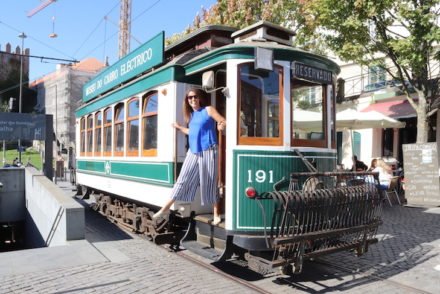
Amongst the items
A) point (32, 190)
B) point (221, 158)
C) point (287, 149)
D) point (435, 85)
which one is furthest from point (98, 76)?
point (435, 85)

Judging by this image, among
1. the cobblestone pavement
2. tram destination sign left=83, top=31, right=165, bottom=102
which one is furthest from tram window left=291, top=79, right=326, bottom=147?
tram destination sign left=83, top=31, right=165, bottom=102

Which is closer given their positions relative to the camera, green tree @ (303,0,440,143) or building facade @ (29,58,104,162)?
green tree @ (303,0,440,143)

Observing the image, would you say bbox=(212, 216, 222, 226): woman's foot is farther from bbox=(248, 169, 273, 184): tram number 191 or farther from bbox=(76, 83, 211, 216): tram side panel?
bbox=(248, 169, 273, 184): tram number 191

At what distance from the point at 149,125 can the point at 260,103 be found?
2.42 m

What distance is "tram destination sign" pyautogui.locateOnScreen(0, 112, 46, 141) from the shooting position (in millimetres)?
16359

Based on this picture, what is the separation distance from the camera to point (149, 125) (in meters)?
7.66

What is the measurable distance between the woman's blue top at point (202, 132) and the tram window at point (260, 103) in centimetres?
54

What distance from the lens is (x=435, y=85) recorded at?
1299cm

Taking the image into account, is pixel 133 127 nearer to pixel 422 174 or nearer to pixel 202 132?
pixel 202 132

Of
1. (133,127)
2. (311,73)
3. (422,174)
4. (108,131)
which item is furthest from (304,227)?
(422,174)

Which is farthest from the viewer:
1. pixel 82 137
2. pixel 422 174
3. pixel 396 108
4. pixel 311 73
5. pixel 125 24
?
pixel 125 24

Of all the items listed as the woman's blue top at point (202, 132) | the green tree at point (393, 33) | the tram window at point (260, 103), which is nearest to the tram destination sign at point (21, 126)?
the green tree at point (393, 33)

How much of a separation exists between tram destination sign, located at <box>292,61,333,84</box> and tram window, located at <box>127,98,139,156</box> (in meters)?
3.30

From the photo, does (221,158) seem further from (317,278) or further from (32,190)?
(32,190)
